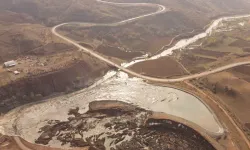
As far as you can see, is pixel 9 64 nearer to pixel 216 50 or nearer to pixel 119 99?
pixel 119 99

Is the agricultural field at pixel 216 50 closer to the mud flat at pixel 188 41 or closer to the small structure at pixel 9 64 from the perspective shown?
the mud flat at pixel 188 41

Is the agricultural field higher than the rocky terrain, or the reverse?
the agricultural field

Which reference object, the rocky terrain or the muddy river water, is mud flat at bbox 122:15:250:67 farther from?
the rocky terrain

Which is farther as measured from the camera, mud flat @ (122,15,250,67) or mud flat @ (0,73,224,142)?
mud flat @ (122,15,250,67)

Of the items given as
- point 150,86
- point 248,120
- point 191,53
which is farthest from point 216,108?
point 191,53

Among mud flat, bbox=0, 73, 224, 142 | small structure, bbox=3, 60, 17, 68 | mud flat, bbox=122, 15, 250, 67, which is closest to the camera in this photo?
mud flat, bbox=0, 73, 224, 142

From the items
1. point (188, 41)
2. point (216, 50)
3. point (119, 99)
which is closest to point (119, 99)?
point (119, 99)

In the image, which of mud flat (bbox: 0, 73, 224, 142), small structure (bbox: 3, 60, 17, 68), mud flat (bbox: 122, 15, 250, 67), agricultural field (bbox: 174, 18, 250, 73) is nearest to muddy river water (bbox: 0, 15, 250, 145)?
mud flat (bbox: 0, 73, 224, 142)

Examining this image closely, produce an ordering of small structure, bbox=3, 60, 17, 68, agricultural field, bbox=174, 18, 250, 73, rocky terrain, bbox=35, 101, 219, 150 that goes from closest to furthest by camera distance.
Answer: rocky terrain, bbox=35, 101, 219, 150
small structure, bbox=3, 60, 17, 68
agricultural field, bbox=174, 18, 250, 73
